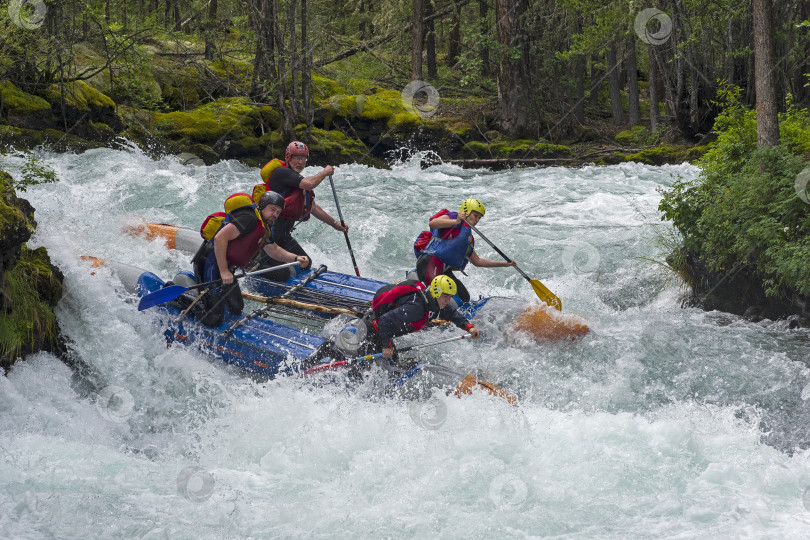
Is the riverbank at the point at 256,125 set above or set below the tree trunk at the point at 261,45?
below

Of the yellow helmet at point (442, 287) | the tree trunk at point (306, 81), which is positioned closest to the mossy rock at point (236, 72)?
the tree trunk at point (306, 81)

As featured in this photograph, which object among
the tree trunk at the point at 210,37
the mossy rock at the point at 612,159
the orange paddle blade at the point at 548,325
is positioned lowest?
the orange paddle blade at the point at 548,325

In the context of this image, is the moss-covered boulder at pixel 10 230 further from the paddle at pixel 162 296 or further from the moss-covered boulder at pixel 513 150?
the moss-covered boulder at pixel 513 150

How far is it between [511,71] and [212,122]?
7605 mm

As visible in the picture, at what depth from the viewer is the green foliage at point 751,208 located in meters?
6.82

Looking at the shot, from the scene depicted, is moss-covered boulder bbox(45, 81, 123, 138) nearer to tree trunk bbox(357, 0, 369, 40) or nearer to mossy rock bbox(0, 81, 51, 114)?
mossy rock bbox(0, 81, 51, 114)

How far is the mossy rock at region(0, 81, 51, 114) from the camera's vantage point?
42.8 ft

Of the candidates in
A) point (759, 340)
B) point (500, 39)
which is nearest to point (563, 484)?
point (759, 340)

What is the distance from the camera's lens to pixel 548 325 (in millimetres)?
7215

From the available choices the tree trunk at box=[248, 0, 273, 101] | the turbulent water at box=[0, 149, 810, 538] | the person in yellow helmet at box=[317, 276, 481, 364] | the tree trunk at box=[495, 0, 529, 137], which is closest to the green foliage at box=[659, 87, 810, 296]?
the turbulent water at box=[0, 149, 810, 538]

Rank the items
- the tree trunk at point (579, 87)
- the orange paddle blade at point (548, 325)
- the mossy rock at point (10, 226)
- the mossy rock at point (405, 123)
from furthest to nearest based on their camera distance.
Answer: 1. the tree trunk at point (579, 87)
2. the mossy rock at point (405, 123)
3. the orange paddle blade at point (548, 325)
4. the mossy rock at point (10, 226)

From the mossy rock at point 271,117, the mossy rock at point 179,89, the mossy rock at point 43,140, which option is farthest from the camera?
the mossy rock at point 179,89

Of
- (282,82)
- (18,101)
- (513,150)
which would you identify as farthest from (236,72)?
(513,150)

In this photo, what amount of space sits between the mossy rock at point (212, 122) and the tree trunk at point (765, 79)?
10855 millimetres
